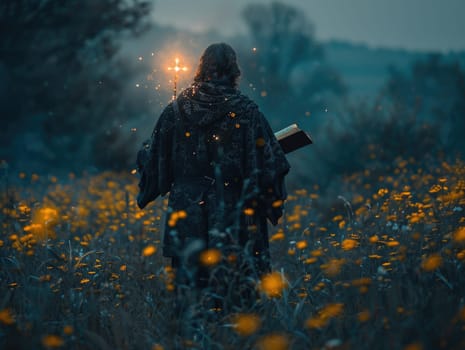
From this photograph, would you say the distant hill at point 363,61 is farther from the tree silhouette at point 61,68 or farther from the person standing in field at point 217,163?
the person standing in field at point 217,163

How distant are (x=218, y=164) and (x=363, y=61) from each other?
96139 mm

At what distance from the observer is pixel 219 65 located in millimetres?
3631

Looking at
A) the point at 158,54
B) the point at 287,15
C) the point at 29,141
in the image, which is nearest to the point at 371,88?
the point at 287,15

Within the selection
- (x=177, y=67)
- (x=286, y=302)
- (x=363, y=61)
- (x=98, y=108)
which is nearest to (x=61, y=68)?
(x=98, y=108)

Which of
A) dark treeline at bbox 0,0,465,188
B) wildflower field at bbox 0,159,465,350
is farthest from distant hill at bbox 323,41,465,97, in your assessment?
wildflower field at bbox 0,159,465,350

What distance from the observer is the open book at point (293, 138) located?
3.78 metres

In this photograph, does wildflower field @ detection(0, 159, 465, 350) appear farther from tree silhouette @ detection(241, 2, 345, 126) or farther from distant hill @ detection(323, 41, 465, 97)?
distant hill @ detection(323, 41, 465, 97)

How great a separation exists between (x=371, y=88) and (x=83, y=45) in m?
65.0

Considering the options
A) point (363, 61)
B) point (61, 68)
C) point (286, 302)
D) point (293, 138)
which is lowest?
point (286, 302)

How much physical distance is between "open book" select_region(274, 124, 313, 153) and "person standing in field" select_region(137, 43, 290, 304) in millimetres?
133

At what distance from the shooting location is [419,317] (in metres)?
2.97

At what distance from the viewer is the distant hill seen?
81.7 meters

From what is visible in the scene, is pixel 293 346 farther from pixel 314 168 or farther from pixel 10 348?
→ pixel 314 168

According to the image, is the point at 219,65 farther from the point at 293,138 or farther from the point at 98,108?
the point at 98,108
